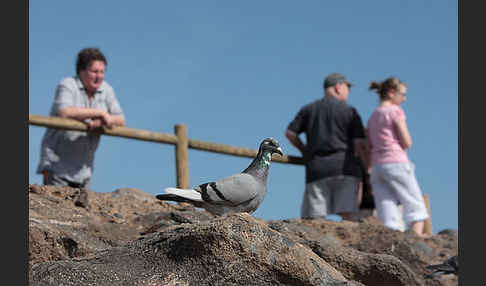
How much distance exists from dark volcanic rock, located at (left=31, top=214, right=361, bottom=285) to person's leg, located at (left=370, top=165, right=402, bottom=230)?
5252 millimetres

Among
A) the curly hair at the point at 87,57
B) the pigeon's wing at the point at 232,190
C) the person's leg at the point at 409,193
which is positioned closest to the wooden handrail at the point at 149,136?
the curly hair at the point at 87,57

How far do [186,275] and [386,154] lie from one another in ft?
18.6

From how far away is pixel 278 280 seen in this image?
4.29 meters

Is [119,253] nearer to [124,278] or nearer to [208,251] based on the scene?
[124,278]

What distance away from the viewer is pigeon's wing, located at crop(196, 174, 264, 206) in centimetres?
475

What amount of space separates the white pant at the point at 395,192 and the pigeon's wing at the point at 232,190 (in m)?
4.94

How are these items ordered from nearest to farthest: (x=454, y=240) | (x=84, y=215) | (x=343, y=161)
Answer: (x=84, y=215) → (x=343, y=161) → (x=454, y=240)

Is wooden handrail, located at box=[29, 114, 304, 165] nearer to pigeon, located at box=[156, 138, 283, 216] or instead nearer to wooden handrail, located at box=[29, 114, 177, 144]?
wooden handrail, located at box=[29, 114, 177, 144]

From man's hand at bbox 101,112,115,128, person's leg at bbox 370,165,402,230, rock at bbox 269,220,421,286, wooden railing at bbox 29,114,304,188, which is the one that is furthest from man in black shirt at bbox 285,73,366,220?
rock at bbox 269,220,421,286

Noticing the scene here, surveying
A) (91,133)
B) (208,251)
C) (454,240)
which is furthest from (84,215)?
(454,240)

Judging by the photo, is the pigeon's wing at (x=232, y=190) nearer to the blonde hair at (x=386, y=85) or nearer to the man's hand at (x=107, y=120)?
the man's hand at (x=107, y=120)

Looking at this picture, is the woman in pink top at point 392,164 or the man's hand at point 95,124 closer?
the man's hand at point 95,124

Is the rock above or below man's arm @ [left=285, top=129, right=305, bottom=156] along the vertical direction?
below

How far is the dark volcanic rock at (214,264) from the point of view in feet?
13.9
